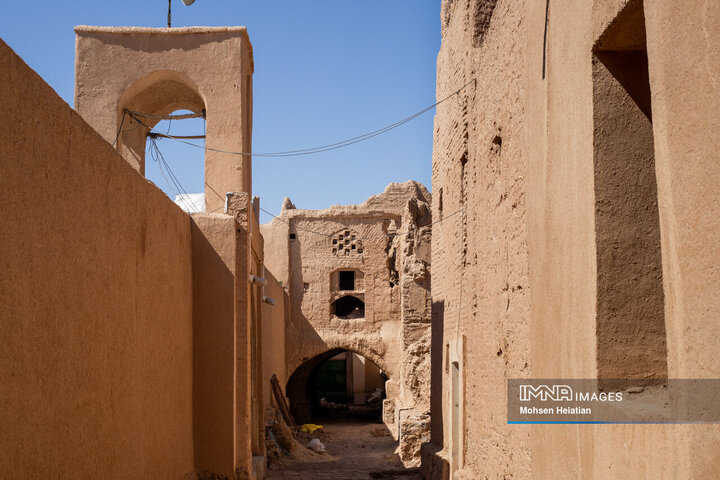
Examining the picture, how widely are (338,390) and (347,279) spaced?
8.80 meters

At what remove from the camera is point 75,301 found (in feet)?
12.8

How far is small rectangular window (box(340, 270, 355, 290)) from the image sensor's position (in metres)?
20.1

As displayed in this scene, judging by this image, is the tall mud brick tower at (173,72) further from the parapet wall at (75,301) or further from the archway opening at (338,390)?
the archway opening at (338,390)

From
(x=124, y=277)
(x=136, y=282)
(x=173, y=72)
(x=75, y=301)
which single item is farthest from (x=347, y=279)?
(x=75, y=301)

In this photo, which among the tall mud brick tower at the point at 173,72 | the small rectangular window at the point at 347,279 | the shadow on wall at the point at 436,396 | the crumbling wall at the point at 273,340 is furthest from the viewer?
the small rectangular window at the point at 347,279

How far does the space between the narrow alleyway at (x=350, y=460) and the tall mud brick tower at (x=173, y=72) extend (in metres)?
4.74

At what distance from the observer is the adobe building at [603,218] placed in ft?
7.23

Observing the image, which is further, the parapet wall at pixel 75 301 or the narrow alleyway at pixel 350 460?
the narrow alleyway at pixel 350 460

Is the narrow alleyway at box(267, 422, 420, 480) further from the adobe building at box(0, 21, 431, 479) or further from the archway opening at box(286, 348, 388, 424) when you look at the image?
the archway opening at box(286, 348, 388, 424)

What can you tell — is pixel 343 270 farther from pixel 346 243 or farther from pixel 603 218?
pixel 603 218

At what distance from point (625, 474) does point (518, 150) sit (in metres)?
2.94

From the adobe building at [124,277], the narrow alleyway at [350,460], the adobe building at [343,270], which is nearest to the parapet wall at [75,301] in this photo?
the adobe building at [124,277]

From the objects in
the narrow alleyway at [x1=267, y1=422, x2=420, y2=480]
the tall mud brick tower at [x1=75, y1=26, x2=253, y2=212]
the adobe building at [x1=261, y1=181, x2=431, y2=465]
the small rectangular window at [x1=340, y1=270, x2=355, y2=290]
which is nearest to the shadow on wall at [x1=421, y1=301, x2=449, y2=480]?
the narrow alleyway at [x1=267, y1=422, x2=420, y2=480]

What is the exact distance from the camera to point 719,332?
6.79 ft
